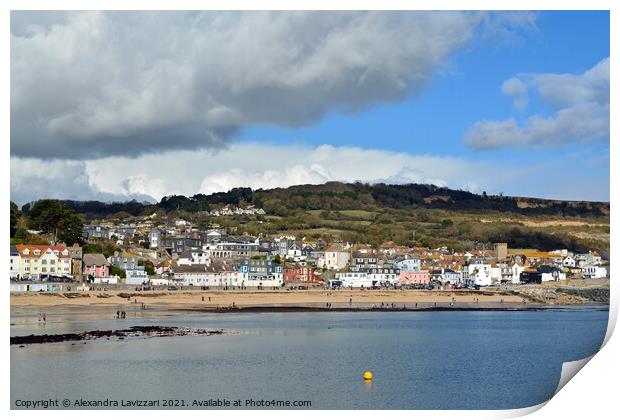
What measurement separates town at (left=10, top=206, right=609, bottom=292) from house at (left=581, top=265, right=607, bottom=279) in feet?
0.29

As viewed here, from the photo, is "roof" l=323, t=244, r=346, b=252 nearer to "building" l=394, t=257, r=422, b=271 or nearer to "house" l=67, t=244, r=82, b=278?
"building" l=394, t=257, r=422, b=271

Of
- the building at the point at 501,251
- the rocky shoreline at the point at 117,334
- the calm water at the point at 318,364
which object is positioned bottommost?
the calm water at the point at 318,364

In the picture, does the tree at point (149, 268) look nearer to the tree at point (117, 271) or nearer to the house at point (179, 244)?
the tree at point (117, 271)

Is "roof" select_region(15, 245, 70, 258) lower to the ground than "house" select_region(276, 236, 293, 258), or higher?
lower

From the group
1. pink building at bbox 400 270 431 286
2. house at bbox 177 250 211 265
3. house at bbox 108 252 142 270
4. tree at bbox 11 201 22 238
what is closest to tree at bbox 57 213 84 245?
tree at bbox 11 201 22 238

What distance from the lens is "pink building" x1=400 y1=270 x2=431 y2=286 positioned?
55.8 m

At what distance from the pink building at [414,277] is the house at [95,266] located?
67.0 ft

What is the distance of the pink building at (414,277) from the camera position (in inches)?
2197

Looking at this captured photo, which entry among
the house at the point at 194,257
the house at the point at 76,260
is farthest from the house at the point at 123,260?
the house at the point at 194,257

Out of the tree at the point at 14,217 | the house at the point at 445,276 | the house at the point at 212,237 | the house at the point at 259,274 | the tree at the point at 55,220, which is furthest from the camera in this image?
the house at the point at 212,237

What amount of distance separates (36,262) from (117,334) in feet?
63.3

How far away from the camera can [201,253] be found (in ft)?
187
